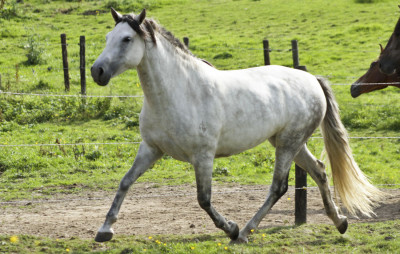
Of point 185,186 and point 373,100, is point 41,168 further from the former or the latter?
point 373,100

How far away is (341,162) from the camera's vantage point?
22.0ft

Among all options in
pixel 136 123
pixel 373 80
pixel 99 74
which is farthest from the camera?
pixel 136 123

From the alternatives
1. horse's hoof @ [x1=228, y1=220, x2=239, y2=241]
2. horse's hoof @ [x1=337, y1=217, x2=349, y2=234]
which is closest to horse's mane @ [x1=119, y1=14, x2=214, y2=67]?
horse's hoof @ [x1=228, y1=220, x2=239, y2=241]

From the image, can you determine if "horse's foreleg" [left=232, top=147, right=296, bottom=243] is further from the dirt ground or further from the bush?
the bush

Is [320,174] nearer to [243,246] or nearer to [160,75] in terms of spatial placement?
[243,246]

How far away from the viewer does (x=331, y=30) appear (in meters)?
22.0

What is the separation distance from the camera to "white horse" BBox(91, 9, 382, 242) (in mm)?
5090

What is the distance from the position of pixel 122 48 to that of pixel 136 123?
24.8 feet

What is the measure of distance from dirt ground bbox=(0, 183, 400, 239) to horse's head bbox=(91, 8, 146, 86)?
2.11 m

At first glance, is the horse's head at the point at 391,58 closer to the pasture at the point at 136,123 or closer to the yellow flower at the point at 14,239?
the pasture at the point at 136,123

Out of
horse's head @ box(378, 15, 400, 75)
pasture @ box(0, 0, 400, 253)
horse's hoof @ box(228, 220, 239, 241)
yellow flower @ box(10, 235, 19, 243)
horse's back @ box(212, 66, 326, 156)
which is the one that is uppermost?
horse's head @ box(378, 15, 400, 75)

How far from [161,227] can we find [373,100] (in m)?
9.06

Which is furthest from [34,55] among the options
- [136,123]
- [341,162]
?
[341,162]

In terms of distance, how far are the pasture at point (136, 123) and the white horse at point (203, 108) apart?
22.5 inches
